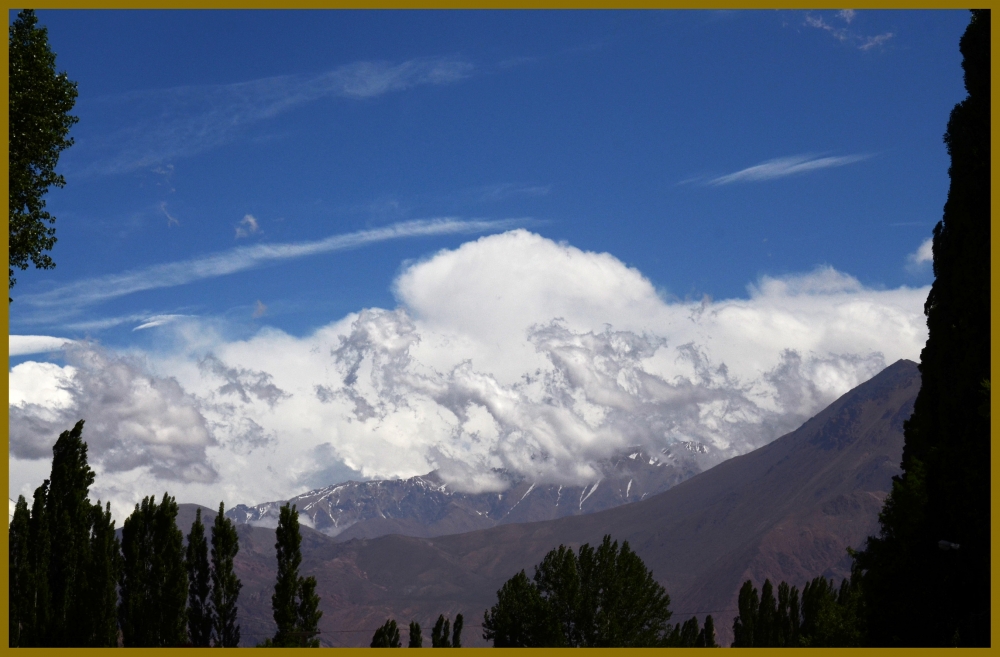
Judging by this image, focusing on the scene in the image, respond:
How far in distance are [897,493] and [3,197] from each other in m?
27.5

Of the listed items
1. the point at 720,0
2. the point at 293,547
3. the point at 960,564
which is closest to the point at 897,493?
the point at 960,564

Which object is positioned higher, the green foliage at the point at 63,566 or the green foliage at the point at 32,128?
the green foliage at the point at 32,128

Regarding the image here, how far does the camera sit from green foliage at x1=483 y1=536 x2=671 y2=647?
7688cm

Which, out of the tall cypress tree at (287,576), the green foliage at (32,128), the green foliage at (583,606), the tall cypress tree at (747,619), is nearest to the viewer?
the green foliage at (32,128)

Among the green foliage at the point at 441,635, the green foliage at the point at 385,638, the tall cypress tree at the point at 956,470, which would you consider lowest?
the green foliage at the point at 441,635

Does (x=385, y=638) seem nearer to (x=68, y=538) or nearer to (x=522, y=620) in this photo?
(x=522, y=620)

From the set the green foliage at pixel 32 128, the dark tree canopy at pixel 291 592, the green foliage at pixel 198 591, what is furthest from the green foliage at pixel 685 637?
the green foliage at pixel 32 128

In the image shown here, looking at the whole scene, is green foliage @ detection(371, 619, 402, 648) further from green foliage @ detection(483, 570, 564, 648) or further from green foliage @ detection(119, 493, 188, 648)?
green foliage @ detection(119, 493, 188, 648)

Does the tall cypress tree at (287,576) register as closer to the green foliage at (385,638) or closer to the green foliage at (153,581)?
the green foliage at (153,581)

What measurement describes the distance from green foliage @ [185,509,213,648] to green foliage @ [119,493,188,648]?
1.26 meters

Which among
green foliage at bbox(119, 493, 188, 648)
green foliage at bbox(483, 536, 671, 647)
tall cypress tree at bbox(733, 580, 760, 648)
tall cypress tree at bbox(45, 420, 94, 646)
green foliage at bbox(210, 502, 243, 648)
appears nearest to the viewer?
tall cypress tree at bbox(45, 420, 94, 646)

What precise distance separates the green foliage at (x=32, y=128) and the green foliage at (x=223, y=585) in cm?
3581

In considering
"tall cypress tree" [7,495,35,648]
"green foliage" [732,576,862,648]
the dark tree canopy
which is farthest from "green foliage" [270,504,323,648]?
"green foliage" [732,576,862,648]

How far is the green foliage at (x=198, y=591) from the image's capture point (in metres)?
57.9
